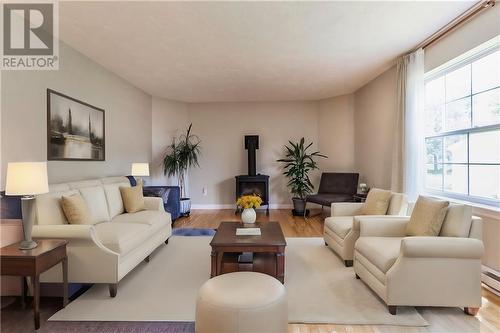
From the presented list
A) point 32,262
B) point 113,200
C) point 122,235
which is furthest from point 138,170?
point 32,262

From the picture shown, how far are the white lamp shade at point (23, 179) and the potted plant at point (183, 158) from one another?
3729 mm

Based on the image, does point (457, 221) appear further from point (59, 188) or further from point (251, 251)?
point (59, 188)

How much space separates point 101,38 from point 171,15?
1.09 meters

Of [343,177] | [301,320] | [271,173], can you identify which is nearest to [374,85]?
[343,177]

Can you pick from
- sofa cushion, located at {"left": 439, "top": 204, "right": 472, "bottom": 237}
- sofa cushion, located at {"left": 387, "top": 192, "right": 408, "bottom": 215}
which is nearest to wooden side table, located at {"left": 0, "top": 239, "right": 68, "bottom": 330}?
sofa cushion, located at {"left": 439, "top": 204, "right": 472, "bottom": 237}

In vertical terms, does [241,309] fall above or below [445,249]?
below

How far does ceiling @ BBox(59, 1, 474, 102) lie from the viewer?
2.58m

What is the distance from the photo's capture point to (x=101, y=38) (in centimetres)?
316

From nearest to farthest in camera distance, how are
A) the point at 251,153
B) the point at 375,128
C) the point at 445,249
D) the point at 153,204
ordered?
the point at 445,249 < the point at 153,204 < the point at 375,128 < the point at 251,153

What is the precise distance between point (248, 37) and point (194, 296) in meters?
2.83

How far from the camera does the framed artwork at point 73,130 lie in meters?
3.14

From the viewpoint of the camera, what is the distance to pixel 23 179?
201 centimetres

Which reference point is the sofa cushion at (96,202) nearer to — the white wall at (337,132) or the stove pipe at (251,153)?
the stove pipe at (251,153)

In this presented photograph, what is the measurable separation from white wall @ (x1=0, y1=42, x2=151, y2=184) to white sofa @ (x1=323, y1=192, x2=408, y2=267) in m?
3.42
